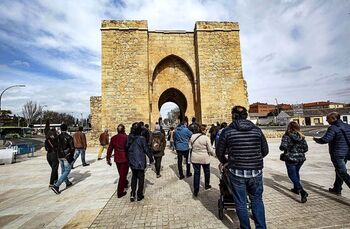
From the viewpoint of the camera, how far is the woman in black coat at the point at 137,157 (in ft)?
16.4

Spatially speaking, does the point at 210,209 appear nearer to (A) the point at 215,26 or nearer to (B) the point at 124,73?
(B) the point at 124,73

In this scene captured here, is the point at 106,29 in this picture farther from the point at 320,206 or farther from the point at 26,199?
the point at 320,206

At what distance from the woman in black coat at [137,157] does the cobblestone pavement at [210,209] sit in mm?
295

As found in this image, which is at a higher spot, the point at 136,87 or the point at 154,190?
the point at 136,87

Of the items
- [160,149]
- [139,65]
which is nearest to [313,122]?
[139,65]

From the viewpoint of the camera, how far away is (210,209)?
4336mm

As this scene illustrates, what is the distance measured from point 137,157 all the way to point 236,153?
2.57m

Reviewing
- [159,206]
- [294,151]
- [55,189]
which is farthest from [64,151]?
[294,151]

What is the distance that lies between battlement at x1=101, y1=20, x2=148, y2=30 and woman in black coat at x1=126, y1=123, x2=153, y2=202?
13439mm

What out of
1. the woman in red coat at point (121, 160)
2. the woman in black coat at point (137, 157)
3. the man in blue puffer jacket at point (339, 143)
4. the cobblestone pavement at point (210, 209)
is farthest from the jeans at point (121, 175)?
the man in blue puffer jacket at point (339, 143)

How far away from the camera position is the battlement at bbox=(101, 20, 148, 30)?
1661cm

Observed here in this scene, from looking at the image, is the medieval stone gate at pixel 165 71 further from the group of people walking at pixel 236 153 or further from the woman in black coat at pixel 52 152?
the woman in black coat at pixel 52 152

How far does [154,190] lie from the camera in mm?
5816

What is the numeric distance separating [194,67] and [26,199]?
1436 cm
